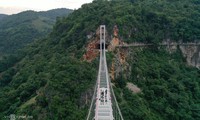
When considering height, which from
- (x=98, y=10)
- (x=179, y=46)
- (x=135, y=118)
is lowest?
(x=135, y=118)

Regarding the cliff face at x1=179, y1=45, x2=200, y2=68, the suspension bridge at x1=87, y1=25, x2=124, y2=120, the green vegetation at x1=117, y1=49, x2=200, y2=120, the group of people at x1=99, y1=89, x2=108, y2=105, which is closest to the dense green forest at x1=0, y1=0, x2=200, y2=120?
the green vegetation at x1=117, y1=49, x2=200, y2=120

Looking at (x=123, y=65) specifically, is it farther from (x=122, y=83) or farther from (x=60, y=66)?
(x=60, y=66)

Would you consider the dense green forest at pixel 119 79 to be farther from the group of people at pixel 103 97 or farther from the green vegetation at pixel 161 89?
the group of people at pixel 103 97

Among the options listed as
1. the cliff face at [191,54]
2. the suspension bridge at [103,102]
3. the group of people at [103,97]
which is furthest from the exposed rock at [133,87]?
the cliff face at [191,54]

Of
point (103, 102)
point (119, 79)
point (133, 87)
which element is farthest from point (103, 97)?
point (133, 87)

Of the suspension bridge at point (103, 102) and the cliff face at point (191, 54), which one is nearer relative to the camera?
the suspension bridge at point (103, 102)

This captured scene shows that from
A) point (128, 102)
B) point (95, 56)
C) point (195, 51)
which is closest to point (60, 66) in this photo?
point (95, 56)

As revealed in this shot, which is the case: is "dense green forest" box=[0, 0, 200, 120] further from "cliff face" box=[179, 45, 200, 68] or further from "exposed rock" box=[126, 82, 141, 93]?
"cliff face" box=[179, 45, 200, 68]

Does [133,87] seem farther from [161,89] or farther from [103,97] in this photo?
[103,97]
